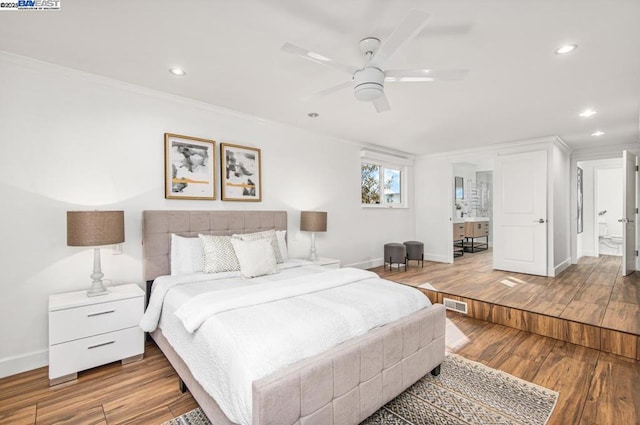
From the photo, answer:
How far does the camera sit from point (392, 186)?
639 cm

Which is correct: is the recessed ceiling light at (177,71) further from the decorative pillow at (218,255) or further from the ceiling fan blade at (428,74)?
the ceiling fan blade at (428,74)

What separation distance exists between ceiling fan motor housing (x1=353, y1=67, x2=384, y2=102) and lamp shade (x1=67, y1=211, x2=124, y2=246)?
2.21 m

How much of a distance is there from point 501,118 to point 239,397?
172 inches

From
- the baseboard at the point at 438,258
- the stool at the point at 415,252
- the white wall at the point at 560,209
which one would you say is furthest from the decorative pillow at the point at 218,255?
the white wall at the point at 560,209

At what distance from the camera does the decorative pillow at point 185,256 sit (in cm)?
289

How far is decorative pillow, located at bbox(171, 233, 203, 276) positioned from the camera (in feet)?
9.48

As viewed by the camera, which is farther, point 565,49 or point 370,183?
point 370,183

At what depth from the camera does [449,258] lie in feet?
20.5

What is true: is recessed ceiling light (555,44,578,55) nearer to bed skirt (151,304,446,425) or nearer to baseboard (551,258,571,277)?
bed skirt (151,304,446,425)

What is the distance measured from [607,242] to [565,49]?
23.9ft

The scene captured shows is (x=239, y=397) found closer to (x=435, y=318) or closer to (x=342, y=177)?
(x=435, y=318)

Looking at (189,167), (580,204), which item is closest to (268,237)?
(189,167)

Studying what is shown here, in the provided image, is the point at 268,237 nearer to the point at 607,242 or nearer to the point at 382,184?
the point at 382,184

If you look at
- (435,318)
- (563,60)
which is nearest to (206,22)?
(435,318)
